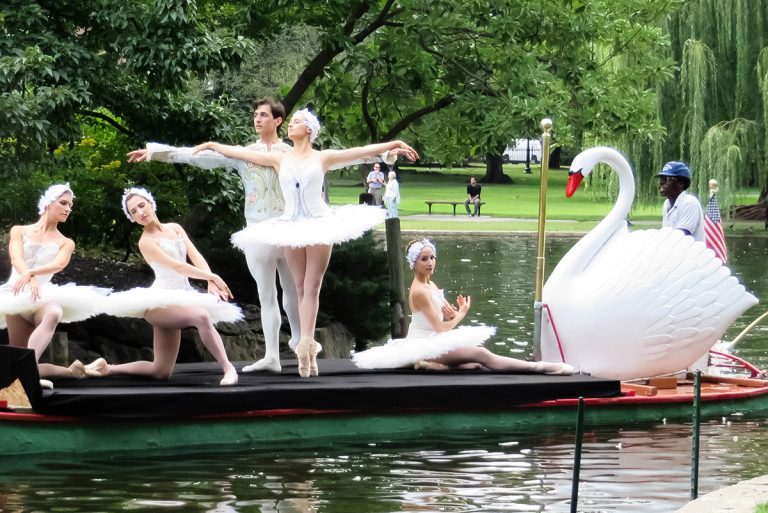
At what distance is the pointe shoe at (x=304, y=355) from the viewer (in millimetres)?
12008

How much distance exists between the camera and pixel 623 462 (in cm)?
1089

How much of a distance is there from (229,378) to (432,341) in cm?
186

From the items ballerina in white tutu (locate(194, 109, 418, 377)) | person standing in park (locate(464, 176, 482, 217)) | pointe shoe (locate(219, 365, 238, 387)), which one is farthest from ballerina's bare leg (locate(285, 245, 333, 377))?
person standing in park (locate(464, 176, 482, 217))

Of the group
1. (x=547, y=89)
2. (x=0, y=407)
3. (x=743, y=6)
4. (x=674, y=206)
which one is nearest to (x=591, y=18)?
(x=547, y=89)

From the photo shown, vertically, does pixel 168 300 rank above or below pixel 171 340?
above

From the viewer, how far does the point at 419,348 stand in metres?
12.5

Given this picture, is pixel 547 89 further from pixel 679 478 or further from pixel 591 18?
pixel 679 478

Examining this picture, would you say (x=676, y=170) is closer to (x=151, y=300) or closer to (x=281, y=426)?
(x=281, y=426)

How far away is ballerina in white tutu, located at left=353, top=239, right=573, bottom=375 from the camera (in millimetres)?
12281

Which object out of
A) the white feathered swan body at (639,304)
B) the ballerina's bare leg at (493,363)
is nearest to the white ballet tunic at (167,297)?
the ballerina's bare leg at (493,363)

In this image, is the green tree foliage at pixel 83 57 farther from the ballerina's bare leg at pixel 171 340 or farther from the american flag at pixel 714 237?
the american flag at pixel 714 237

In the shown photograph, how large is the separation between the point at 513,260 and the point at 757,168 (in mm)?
8335

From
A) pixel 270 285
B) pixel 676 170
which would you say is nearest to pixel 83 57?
pixel 270 285

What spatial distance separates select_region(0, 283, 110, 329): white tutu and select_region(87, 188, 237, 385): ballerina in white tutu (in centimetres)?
15
